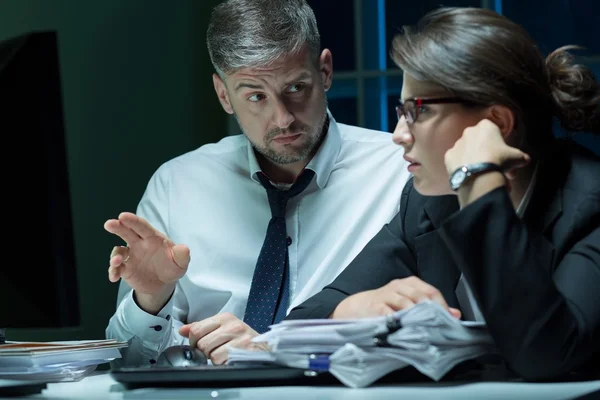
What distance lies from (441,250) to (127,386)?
68 centimetres

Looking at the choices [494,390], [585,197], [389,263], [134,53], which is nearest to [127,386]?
[494,390]

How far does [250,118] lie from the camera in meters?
2.39

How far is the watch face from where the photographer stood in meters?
1.39

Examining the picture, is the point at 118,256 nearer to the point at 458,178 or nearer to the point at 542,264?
the point at 458,178

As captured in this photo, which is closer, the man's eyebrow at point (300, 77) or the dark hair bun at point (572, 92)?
the dark hair bun at point (572, 92)

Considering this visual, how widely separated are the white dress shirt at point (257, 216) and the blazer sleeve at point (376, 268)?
47 centimetres

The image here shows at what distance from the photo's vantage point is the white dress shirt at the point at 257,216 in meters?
2.38

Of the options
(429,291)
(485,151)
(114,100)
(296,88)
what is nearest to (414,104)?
(485,151)

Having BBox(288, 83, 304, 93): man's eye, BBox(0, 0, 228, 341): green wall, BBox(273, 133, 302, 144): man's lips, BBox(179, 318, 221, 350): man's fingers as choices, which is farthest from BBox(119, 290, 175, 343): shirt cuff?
BBox(0, 0, 228, 341): green wall

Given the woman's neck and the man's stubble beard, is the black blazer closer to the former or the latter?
the woman's neck

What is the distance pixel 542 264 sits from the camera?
1356 mm

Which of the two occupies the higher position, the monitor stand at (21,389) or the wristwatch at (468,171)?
the wristwatch at (468,171)

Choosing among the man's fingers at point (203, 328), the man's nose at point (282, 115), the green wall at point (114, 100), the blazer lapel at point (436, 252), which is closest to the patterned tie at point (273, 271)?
the man's nose at point (282, 115)

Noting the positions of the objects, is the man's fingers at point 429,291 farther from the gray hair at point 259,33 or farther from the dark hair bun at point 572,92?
the gray hair at point 259,33
